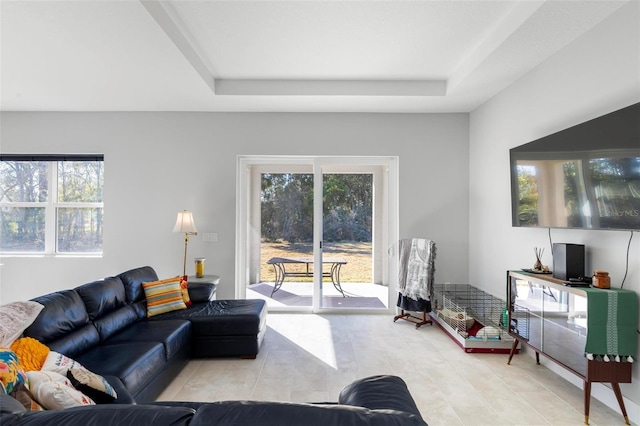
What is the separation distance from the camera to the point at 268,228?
467 centimetres

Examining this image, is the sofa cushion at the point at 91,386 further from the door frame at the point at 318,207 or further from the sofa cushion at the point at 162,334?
the door frame at the point at 318,207

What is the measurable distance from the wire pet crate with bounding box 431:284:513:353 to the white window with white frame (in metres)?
4.69

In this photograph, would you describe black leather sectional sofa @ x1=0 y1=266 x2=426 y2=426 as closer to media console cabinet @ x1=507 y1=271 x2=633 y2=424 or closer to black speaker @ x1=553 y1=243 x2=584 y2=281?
media console cabinet @ x1=507 y1=271 x2=633 y2=424

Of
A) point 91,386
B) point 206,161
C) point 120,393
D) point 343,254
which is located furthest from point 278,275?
point 91,386

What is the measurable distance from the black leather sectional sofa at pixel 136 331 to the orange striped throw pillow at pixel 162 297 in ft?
0.23

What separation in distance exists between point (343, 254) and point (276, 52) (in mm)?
2695

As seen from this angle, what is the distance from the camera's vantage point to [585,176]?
2273mm

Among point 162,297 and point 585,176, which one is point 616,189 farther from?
point 162,297

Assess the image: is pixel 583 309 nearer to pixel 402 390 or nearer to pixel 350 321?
pixel 402 390

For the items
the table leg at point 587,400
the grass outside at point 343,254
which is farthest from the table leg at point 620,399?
the grass outside at point 343,254

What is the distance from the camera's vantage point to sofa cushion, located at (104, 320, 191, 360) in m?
2.53

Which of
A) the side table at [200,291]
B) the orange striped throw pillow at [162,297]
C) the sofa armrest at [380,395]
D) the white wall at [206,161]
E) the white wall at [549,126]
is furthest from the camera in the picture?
the white wall at [206,161]

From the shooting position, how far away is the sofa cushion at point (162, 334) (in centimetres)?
253

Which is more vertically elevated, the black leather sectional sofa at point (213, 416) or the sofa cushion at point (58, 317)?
the black leather sectional sofa at point (213, 416)
